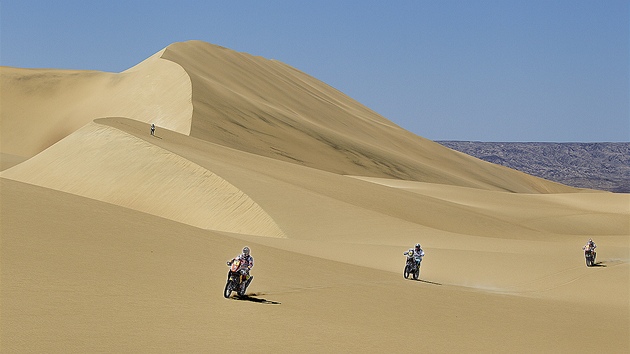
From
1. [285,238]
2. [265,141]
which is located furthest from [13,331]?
[265,141]

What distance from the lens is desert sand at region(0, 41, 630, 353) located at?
1191 centimetres

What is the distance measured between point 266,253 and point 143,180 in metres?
18.3

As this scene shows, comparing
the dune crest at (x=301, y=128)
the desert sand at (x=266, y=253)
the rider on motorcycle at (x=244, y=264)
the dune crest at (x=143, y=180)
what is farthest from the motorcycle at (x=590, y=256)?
the dune crest at (x=301, y=128)

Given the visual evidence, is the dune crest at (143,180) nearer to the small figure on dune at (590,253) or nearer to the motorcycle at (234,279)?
the small figure on dune at (590,253)

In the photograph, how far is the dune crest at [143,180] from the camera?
3189 centimetres

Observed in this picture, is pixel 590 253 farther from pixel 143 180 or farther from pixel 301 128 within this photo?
pixel 301 128

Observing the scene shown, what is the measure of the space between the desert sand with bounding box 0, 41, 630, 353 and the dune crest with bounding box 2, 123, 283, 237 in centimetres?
9

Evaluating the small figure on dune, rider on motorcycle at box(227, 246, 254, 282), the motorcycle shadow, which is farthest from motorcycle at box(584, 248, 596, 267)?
rider on motorcycle at box(227, 246, 254, 282)

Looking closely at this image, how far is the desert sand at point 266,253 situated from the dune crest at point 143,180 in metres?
0.09

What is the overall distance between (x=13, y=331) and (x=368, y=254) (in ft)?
54.5

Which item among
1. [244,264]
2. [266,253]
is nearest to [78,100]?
[266,253]

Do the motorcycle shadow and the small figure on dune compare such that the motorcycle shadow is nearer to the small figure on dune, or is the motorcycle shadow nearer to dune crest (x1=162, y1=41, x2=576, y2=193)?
the small figure on dune

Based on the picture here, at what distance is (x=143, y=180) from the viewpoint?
1447 inches

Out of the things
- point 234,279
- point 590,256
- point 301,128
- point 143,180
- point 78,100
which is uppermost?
point 78,100
